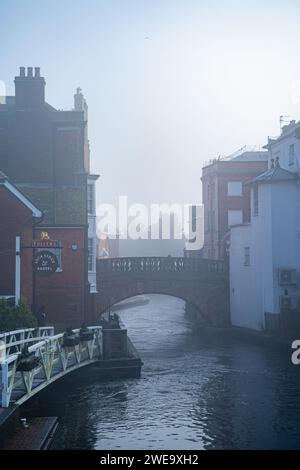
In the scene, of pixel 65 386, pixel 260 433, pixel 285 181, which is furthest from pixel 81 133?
pixel 260 433

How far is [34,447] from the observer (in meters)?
14.5

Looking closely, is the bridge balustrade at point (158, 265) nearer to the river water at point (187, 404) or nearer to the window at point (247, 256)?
the window at point (247, 256)

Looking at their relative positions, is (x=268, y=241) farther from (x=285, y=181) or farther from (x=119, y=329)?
(x=119, y=329)

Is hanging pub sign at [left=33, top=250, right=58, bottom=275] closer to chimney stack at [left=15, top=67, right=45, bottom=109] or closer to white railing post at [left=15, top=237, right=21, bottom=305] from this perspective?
white railing post at [left=15, top=237, right=21, bottom=305]

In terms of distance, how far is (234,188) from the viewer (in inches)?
2389

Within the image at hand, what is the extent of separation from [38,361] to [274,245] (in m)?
24.2

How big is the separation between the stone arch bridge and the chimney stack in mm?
11641

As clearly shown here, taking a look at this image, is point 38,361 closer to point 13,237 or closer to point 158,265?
point 13,237

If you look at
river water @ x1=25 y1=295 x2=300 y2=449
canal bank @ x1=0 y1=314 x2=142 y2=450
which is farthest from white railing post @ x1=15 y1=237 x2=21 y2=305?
river water @ x1=25 y1=295 x2=300 y2=449

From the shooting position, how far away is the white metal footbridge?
16109 mm

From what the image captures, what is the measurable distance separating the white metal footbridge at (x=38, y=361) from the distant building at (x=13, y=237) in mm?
3045

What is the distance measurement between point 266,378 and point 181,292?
1915 centimetres

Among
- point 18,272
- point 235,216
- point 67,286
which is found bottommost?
point 67,286

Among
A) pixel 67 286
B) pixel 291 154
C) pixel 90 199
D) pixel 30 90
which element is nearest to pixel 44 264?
pixel 67 286
